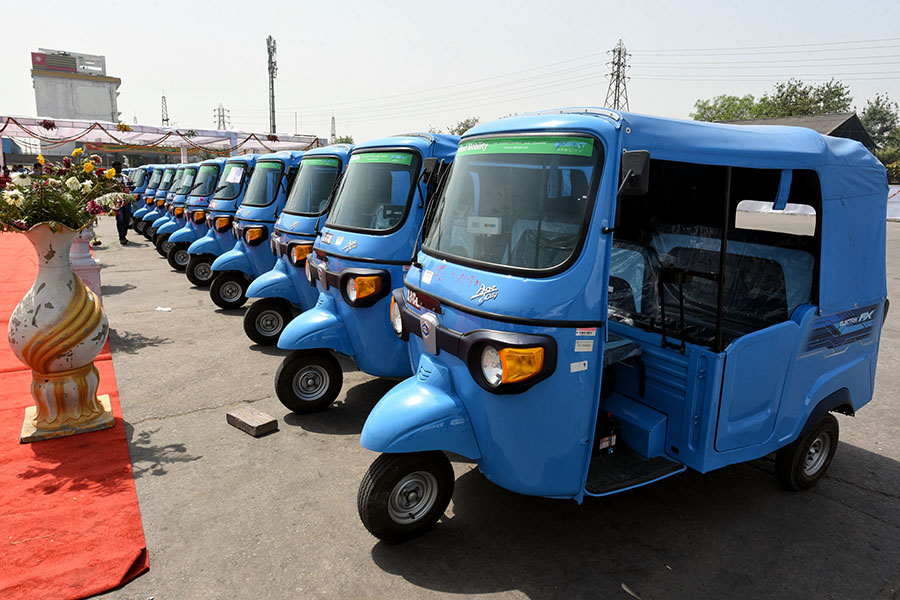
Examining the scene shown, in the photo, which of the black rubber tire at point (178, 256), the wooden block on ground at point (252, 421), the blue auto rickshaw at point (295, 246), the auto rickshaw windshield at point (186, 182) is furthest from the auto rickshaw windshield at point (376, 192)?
the auto rickshaw windshield at point (186, 182)

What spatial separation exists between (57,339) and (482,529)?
10.9ft

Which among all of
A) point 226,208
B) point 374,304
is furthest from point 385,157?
point 226,208

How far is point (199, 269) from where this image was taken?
35.9ft

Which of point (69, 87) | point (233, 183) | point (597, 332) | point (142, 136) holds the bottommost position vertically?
point (597, 332)

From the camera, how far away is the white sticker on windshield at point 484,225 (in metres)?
3.17

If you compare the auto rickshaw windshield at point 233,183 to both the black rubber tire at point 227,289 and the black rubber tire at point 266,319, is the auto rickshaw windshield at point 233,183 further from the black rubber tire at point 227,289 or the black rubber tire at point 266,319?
the black rubber tire at point 266,319

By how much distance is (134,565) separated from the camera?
3.08 metres

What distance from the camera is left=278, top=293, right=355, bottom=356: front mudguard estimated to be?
16.0ft

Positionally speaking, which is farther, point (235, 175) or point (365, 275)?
point (235, 175)

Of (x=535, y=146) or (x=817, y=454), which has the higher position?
(x=535, y=146)

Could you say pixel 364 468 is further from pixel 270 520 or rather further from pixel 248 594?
pixel 248 594

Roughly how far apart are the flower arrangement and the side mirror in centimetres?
377

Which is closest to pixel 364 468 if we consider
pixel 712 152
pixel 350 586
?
pixel 350 586

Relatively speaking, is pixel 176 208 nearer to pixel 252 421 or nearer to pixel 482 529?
pixel 252 421
